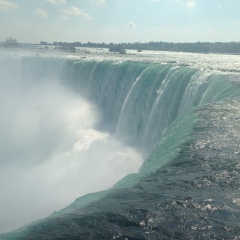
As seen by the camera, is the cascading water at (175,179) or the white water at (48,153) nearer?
the cascading water at (175,179)

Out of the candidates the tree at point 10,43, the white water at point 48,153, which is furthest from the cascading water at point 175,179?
the tree at point 10,43

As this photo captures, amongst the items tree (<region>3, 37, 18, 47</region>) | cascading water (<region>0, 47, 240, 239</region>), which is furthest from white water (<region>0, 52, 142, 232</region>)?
tree (<region>3, 37, 18, 47</region>)

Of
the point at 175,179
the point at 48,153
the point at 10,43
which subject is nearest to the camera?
the point at 175,179

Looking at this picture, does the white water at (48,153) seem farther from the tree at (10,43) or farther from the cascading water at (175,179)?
the tree at (10,43)

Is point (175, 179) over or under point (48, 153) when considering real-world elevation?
over

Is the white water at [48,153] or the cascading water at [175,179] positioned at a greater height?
the cascading water at [175,179]

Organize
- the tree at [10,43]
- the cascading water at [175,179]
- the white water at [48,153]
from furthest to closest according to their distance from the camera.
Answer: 1. the tree at [10,43]
2. the white water at [48,153]
3. the cascading water at [175,179]

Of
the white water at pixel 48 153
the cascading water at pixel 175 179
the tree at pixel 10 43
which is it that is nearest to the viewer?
the cascading water at pixel 175 179

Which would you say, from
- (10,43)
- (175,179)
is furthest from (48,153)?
(10,43)

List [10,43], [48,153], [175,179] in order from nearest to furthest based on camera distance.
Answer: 1. [175,179]
2. [48,153]
3. [10,43]

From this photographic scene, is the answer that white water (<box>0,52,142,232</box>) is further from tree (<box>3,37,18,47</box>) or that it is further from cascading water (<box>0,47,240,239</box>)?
tree (<box>3,37,18,47</box>)

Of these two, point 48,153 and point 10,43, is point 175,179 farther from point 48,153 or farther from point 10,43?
point 10,43
